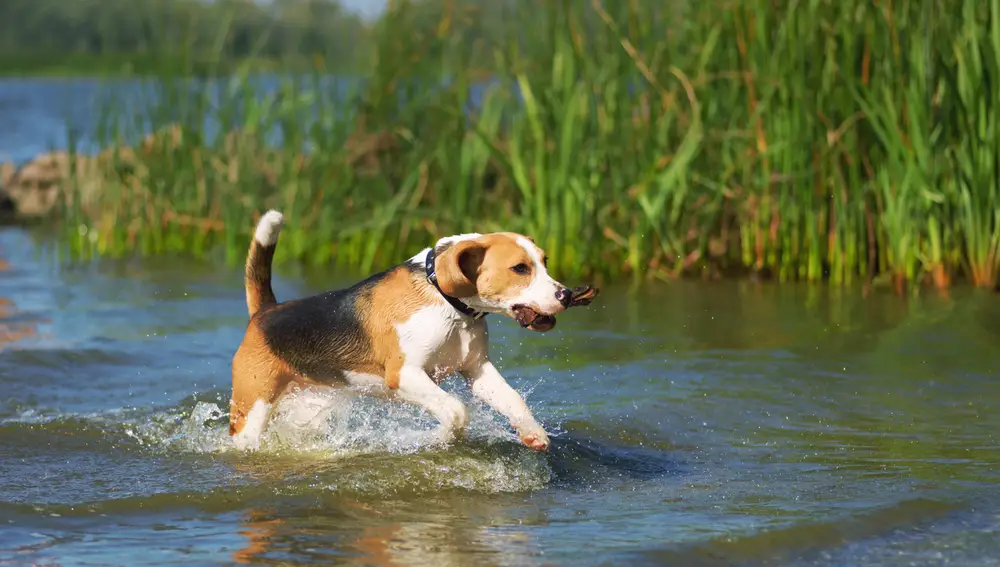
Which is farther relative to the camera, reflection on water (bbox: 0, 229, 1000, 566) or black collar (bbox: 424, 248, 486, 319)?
black collar (bbox: 424, 248, 486, 319)

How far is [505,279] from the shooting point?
586 cm

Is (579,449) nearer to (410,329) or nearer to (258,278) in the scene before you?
(410,329)

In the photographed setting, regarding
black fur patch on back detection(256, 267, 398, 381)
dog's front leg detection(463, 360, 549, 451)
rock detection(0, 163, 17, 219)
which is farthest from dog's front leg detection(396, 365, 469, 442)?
rock detection(0, 163, 17, 219)

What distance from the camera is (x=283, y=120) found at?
39.2 feet

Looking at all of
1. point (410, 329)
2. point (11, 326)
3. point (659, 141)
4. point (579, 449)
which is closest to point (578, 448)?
point (579, 449)

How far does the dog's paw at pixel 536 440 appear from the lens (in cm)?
596

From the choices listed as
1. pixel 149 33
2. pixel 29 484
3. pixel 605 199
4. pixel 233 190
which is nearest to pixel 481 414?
pixel 29 484

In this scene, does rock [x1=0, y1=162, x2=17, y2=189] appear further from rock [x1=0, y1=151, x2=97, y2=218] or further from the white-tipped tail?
the white-tipped tail

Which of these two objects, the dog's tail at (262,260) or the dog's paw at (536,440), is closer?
the dog's paw at (536,440)

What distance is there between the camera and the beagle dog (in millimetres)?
5891

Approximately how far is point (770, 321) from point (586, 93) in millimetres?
2156

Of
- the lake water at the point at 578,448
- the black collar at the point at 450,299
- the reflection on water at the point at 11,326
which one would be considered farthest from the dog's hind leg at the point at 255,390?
the reflection on water at the point at 11,326

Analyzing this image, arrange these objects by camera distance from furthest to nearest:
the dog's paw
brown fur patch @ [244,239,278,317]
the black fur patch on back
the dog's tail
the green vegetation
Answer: the green vegetation → brown fur patch @ [244,239,278,317] → the dog's tail → the black fur patch on back → the dog's paw

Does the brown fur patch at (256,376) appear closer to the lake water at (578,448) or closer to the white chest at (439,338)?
the lake water at (578,448)
